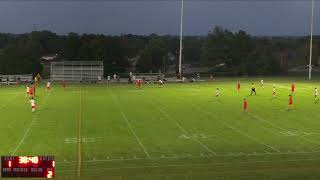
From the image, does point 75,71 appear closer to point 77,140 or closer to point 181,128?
point 181,128

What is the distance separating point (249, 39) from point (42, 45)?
53.0 meters

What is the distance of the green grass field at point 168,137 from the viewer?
20.2 meters

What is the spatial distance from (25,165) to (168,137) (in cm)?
1627

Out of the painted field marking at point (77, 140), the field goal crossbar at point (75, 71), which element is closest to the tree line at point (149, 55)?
the field goal crossbar at point (75, 71)

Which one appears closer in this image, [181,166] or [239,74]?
[181,166]

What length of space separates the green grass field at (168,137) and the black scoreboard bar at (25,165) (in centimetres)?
418

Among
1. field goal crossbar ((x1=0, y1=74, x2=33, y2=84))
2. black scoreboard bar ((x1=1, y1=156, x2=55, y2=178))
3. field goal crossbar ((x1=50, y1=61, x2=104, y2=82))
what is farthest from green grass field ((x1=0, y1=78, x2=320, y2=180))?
field goal crossbar ((x1=50, y1=61, x2=104, y2=82))

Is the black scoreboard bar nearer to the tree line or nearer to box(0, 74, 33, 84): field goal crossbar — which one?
box(0, 74, 33, 84): field goal crossbar

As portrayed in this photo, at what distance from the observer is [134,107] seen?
3997 centimetres

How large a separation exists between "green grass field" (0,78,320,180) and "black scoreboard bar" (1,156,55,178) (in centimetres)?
418

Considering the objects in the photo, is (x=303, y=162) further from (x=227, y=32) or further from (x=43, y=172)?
(x=227, y=32)

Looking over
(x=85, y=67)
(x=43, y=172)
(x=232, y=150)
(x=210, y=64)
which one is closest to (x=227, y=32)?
(x=210, y=64)

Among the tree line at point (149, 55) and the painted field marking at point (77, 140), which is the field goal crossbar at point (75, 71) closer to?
the tree line at point (149, 55)

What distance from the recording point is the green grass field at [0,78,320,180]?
66.2ft
